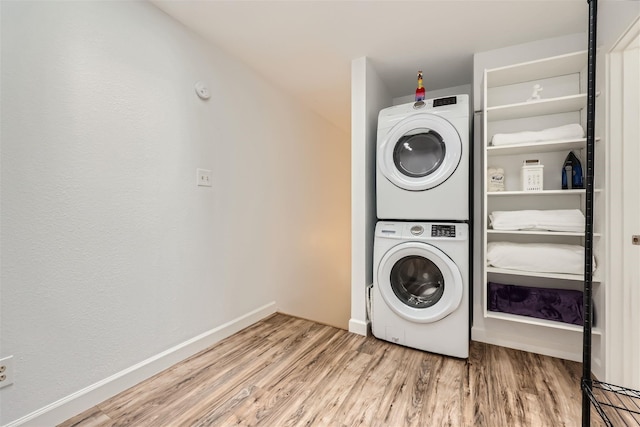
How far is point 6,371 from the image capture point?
116cm

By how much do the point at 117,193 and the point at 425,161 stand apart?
1901 millimetres

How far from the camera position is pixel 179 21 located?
1.83 metres

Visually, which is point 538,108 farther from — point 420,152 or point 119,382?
point 119,382

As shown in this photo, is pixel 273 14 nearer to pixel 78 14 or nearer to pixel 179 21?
pixel 179 21

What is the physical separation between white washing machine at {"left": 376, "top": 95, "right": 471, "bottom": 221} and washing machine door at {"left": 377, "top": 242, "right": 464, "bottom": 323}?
26 cm

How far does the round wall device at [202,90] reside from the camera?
1933mm

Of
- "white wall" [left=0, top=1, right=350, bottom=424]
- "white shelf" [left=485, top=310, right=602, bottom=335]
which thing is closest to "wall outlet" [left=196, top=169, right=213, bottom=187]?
"white wall" [left=0, top=1, right=350, bottom=424]

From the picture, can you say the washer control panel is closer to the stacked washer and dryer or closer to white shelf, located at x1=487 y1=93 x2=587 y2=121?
the stacked washer and dryer

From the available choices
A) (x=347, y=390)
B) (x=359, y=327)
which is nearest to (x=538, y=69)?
(x=359, y=327)

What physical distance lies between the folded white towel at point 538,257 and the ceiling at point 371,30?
1.40 metres

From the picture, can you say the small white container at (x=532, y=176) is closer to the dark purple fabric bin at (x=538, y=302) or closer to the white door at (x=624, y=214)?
the white door at (x=624, y=214)

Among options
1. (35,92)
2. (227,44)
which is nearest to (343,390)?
(35,92)

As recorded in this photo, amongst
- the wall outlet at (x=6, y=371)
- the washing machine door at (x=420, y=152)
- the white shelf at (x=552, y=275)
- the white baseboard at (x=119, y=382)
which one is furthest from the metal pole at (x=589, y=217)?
the wall outlet at (x=6, y=371)

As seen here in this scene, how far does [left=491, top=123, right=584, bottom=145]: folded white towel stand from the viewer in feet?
5.76
